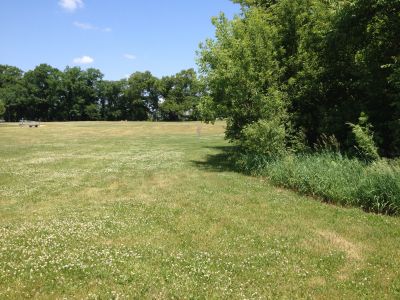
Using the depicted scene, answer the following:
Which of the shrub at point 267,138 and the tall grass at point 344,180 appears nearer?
the tall grass at point 344,180

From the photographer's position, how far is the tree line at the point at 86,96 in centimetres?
12344

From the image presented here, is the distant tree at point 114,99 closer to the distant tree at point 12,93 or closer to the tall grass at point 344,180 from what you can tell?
the distant tree at point 12,93

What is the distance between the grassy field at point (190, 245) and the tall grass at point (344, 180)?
72 centimetres

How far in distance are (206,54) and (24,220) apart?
16.0 m

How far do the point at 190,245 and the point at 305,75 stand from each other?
1537 centimetres

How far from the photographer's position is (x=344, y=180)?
13.3 meters

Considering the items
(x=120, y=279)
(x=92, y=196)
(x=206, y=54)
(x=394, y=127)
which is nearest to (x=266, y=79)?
(x=206, y=54)

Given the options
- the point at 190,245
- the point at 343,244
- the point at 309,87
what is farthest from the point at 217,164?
the point at 343,244

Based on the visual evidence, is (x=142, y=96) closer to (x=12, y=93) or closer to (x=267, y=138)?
(x=12, y=93)

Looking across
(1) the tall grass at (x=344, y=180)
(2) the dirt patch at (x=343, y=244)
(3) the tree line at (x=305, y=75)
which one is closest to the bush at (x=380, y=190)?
(1) the tall grass at (x=344, y=180)

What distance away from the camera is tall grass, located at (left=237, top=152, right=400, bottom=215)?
11.9 m

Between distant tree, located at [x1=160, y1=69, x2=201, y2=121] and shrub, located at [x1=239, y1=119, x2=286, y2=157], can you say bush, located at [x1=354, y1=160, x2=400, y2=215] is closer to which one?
shrub, located at [x1=239, y1=119, x2=286, y2=157]

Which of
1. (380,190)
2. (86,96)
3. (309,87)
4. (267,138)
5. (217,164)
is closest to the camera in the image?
(380,190)

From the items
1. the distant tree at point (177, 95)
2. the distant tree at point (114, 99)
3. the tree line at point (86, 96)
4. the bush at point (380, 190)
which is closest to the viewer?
the bush at point (380, 190)
